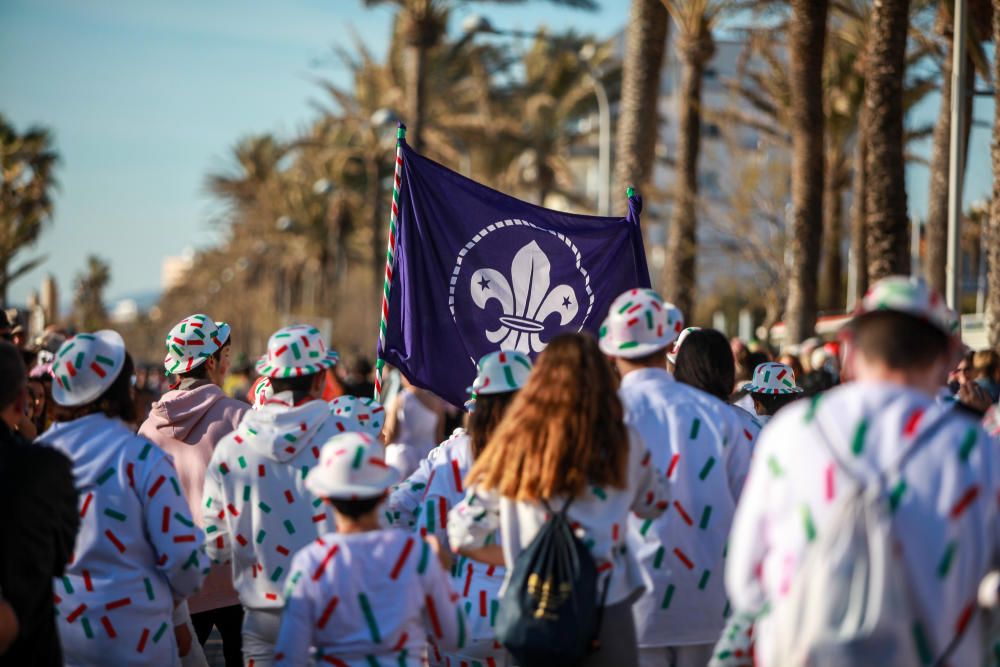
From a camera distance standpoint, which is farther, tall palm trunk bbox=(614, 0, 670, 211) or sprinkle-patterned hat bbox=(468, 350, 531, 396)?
tall palm trunk bbox=(614, 0, 670, 211)

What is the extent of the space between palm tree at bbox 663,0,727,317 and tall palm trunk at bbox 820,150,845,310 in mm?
7166

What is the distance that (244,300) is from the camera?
79375mm

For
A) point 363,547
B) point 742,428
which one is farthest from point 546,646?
point 742,428

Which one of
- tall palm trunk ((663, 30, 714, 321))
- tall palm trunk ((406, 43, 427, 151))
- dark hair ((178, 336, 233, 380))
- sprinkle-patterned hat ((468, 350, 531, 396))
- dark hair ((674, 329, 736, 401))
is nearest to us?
sprinkle-patterned hat ((468, 350, 531, 396))

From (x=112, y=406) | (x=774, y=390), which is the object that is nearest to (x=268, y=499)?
(x=112, y=406)

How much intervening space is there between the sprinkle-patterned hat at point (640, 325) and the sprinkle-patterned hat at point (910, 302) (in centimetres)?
144

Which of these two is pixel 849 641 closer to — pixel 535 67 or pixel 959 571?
pixel 959 571

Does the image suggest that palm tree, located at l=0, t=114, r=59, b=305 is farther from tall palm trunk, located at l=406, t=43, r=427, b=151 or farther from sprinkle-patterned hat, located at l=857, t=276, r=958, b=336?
sprinkle-patterned hat, located at l=857, t=276, r=958, b=336

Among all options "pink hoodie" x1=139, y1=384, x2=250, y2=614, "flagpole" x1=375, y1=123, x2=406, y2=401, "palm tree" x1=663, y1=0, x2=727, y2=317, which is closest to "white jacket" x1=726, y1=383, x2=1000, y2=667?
"pink hoodie" x1=139, y1=384, x2=250, y2=614

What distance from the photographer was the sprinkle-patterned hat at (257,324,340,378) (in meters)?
6.09

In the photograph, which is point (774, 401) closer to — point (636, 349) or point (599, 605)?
point (636, 349)

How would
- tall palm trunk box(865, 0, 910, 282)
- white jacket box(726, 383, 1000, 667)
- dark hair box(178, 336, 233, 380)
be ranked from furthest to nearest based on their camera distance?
tall palm trunk box(865, 0, 910, 282) < dark hair box(178, 336, 233, 380) < white jacket box(726, 383, 1000, 667)

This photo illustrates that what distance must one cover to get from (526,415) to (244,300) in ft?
249

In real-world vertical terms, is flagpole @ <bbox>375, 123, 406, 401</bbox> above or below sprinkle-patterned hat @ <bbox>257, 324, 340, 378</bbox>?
above
